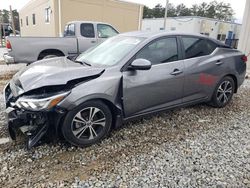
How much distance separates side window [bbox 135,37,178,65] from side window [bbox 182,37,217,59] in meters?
0.26

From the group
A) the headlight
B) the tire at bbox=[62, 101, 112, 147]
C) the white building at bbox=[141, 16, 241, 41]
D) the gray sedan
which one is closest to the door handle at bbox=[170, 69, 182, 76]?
the gray sedan

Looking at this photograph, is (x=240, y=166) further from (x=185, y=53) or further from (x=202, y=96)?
(x=185, y=53)

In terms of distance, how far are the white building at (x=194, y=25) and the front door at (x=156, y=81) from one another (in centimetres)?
2166

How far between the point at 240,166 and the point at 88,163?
1.87 meters

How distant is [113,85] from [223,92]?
8.54ft

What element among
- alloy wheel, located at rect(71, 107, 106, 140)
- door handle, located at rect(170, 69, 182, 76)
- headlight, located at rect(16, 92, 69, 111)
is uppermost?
door handle, located at rect(170, 69, 182, 76)

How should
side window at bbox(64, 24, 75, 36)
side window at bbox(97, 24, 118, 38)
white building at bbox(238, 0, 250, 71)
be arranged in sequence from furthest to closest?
white building at bbox(238, 0, 250, 71) → side window at bbox(97, 24, 118, 38) → side window at bbox(64, 24, 75, 36)

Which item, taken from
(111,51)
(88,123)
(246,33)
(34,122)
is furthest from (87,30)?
(246,33)

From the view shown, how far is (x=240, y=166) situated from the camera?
2654 mm

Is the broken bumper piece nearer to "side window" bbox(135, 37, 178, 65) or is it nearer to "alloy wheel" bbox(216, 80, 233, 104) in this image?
"side window" bbox(135, 37, 178, 65)

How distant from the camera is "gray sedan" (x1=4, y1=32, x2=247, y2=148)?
260 cm

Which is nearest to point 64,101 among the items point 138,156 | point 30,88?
point 30,88

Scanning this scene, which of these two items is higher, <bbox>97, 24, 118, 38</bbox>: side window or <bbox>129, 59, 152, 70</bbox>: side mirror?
<bbox>97, 24, 118, 38</bbox>: side window

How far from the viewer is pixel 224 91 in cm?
437
